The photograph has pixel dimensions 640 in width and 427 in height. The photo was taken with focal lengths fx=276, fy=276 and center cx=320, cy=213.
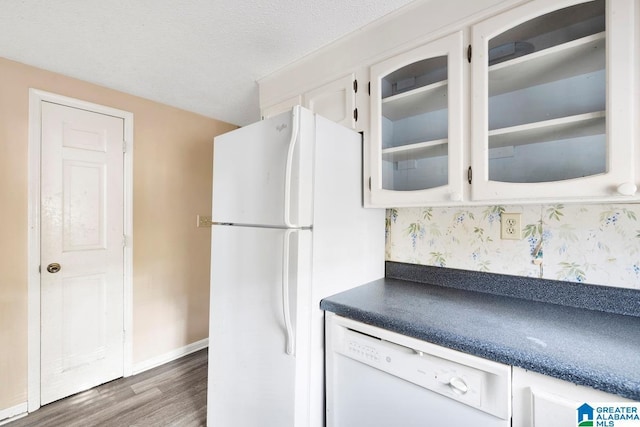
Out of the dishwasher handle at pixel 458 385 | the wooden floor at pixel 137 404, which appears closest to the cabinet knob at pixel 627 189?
the dishwasher handle at pixel 458 385

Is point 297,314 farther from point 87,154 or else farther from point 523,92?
point 87,154

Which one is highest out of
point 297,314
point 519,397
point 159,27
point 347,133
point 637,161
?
point 159,27

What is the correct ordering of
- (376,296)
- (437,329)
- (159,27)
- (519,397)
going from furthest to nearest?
1. (159,27)
2. (376,296)
3. (437,329)
4. (519,397)

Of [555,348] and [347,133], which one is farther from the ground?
[347,133]

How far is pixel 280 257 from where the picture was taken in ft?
3.95

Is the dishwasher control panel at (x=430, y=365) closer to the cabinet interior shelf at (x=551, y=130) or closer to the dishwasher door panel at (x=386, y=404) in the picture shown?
the dishwasher door panel at (x=386, y=404)

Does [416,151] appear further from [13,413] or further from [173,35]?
[13,413]

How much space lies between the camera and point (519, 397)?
0.80m

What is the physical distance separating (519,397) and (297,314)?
0.76 metres

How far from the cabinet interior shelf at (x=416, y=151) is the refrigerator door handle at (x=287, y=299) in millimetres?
666

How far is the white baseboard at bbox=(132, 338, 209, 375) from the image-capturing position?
88.7 inches

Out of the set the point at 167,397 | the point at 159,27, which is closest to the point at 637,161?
the point at 159,27

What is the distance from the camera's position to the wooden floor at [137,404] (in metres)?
1.71

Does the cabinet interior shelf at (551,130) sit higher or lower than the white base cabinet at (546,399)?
higher
